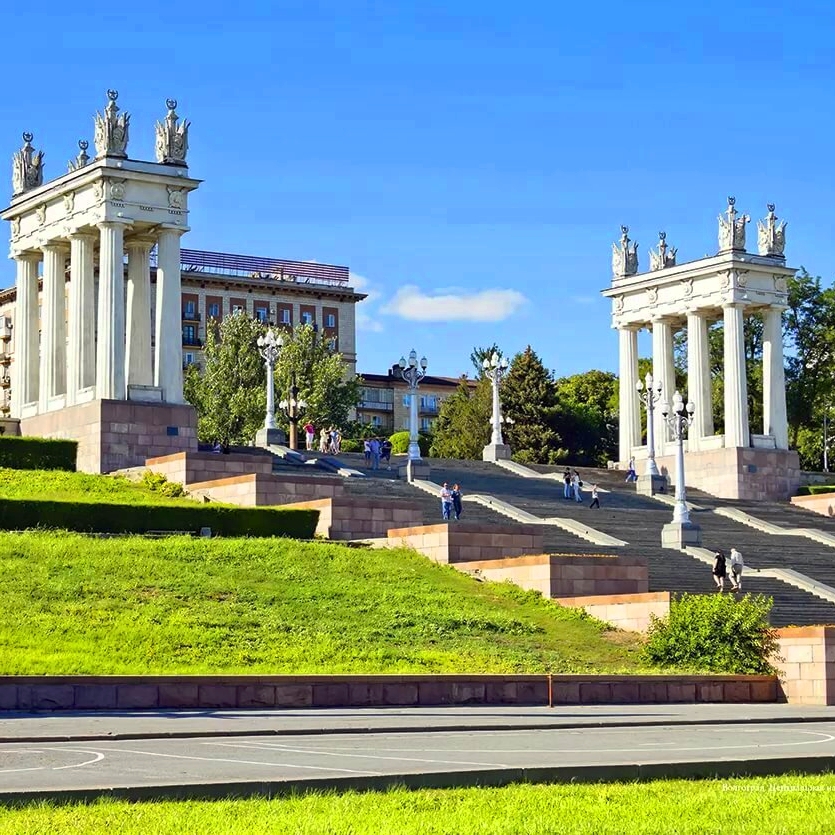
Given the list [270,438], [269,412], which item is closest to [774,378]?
[269,412]

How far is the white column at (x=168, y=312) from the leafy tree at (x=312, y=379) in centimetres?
3068

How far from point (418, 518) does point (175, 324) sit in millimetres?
14810

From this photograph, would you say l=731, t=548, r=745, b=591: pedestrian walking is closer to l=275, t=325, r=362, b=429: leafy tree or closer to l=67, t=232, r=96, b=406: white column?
l=67, t=232, r=96, b=406: white column

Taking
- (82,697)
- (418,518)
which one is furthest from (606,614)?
(82,697)

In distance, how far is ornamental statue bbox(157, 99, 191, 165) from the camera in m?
56.3

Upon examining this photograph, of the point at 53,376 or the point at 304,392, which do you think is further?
the point at 304,392

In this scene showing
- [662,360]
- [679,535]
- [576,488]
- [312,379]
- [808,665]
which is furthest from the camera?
[312,379]

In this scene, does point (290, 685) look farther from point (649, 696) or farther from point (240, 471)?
point (240, 471)

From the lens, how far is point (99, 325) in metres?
54.9

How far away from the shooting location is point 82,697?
2352cm

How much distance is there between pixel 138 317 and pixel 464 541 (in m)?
22.0

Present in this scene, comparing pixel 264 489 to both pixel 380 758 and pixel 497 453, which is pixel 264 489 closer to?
pixel 497 453

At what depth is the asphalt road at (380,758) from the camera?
14820 mm

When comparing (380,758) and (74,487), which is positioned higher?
(74,487)
